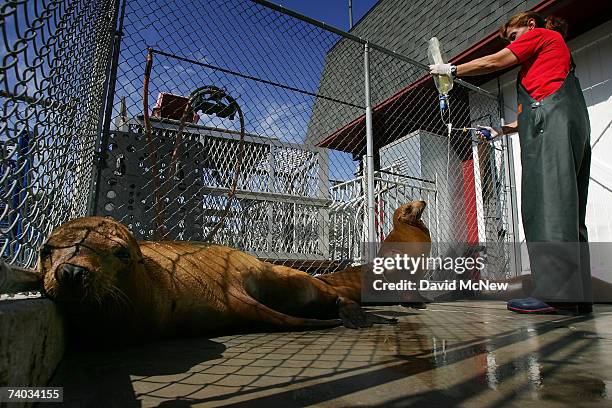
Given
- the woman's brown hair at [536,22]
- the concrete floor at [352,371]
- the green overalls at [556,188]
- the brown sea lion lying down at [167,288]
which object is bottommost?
the concrete floor at [352,371]

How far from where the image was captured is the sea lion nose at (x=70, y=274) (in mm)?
1380

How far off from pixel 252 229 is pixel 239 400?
11.9 ft

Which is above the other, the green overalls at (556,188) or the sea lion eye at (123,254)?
the green overalls at (556,188)

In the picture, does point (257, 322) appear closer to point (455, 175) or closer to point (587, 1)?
point (587, 1)

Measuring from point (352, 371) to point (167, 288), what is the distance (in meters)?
1.01

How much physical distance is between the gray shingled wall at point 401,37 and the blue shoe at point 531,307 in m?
3.35

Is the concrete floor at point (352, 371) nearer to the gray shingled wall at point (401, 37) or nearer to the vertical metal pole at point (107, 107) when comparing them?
the vertical metal pole at point (107, 107)

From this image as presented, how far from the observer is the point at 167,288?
6.49 feet

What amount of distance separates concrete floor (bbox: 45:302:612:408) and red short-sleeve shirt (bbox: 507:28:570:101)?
4.90ft

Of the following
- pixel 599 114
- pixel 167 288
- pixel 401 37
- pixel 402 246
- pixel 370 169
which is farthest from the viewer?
pixel 401 37

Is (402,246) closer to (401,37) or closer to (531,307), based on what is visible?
(531,307)

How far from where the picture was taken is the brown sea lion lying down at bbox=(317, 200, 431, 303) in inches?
130

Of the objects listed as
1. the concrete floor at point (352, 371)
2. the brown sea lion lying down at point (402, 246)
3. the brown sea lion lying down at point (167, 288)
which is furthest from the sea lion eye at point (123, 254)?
the brown sea lion lying down at point (402, 246)

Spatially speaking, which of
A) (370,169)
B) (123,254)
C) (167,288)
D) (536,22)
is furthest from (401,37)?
(123,254)
